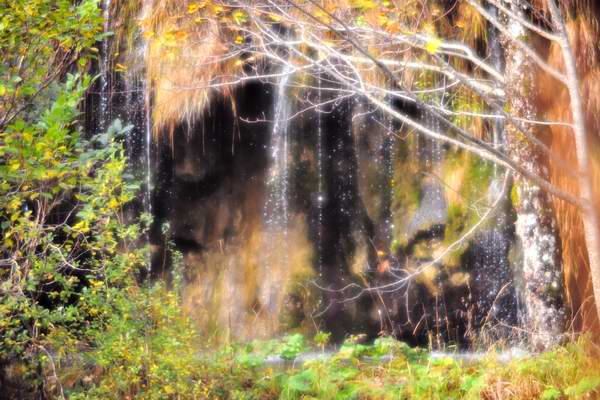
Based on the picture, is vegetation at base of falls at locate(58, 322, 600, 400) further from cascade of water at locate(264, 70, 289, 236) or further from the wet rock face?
cascade of water at locate(264, 70, 289, 236)

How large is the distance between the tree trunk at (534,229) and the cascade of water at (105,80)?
426cm

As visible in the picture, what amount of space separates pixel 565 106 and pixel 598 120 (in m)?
0.36

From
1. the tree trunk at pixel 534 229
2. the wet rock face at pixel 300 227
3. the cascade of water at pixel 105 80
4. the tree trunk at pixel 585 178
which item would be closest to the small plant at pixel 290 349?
the tree trunk at pixel 534 229

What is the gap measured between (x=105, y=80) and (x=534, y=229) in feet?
16.1

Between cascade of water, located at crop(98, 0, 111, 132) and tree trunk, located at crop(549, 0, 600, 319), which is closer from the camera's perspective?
tree trunk, located at crop(549, 0, 600, 319)

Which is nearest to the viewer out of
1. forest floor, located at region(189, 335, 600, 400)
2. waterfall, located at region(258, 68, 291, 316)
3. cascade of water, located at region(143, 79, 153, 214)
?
forest floor, located at region(189, 335, 600, 400)

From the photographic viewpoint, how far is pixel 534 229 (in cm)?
538

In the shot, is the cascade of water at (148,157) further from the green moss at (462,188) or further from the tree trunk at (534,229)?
the tree trunk at (534,229)

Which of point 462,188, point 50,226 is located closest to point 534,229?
point 462,188

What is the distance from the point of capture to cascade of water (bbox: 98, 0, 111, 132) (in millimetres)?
7777

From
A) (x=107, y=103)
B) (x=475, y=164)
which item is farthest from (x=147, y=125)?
(x=475, y=164)

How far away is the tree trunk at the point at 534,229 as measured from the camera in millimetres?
5305

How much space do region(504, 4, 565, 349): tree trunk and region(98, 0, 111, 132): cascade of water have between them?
4.26 meters

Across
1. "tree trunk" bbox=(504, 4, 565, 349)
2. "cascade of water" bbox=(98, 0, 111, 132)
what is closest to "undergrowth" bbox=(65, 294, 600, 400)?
"tree trunk" bbox=(504, 4, 565, 349)
